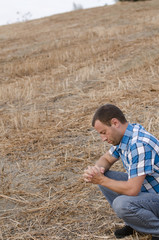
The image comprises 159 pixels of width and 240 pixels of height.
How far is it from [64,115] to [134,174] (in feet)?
13.8

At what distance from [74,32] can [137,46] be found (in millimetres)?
5368

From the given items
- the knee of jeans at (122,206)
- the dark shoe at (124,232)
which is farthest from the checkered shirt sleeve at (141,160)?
the dark shoe at (124,232)

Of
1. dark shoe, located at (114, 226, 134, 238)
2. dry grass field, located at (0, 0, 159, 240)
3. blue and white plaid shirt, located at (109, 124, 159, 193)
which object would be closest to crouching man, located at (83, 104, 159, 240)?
blue and white plaid shirt, located at (109, 124, 159, 193)

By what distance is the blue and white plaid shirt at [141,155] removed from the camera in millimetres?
2865

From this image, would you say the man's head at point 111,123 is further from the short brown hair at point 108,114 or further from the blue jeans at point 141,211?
the blue jeans at point 141,211

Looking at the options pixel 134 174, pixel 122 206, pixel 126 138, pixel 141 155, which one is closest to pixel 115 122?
pixel 126 138

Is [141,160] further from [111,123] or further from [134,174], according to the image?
[111,123]

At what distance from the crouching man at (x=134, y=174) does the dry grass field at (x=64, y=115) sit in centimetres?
34

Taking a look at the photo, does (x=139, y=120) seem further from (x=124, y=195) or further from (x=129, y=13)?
(x=129, y=13)

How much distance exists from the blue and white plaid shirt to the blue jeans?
0.44ft

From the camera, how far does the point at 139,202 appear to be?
2986mm

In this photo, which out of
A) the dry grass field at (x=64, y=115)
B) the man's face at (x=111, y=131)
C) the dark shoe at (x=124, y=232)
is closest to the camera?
the man's face at (x=111, y=131)

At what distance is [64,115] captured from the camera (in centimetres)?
697

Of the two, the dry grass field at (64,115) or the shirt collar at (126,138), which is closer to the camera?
the shirt collar at (126,138)
